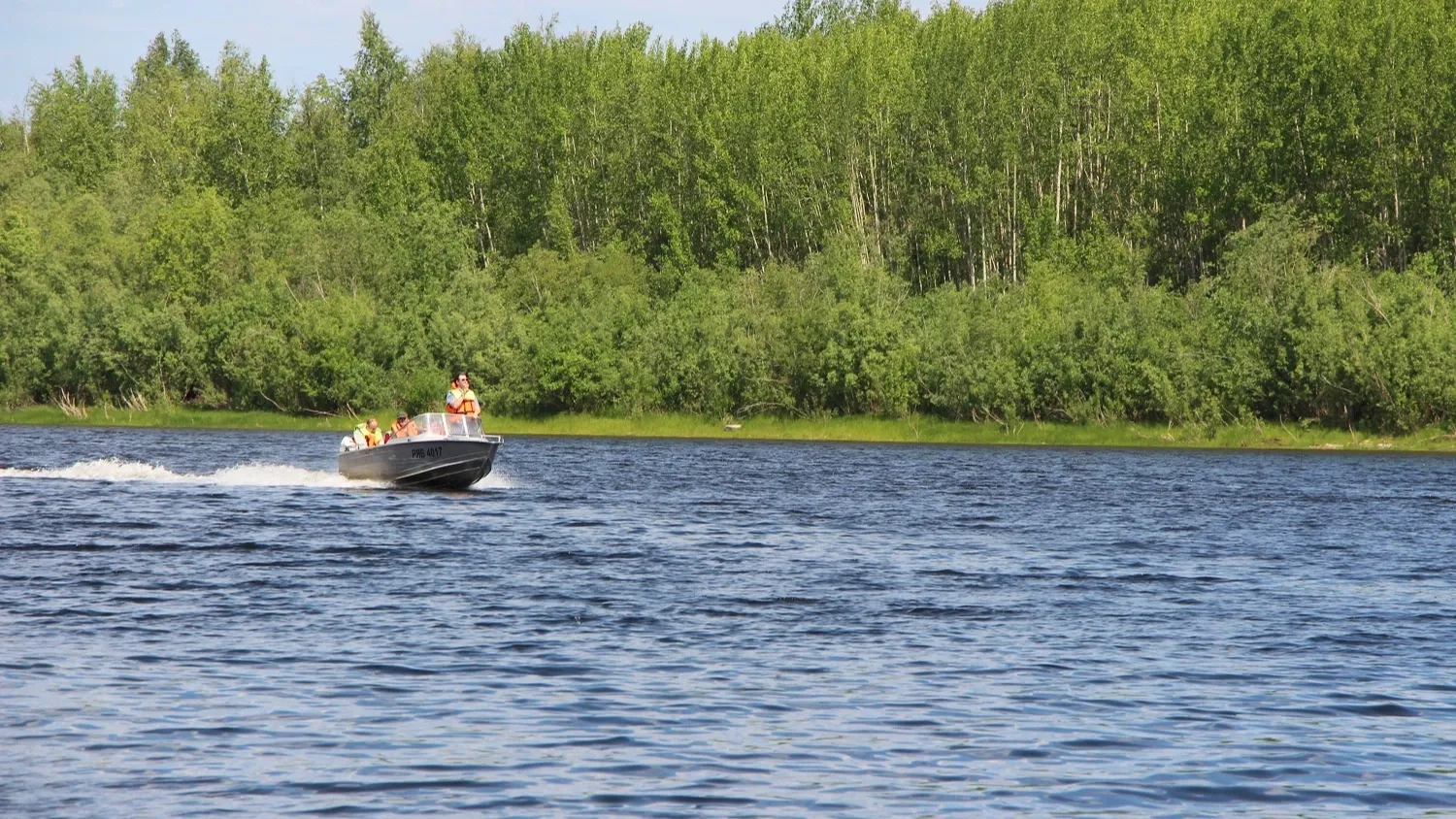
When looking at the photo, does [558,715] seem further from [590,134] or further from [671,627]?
[590,134]

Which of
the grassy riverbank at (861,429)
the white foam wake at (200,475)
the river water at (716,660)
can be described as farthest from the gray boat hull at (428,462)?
the grassy riverbank at (861,429)

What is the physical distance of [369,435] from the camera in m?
53.6

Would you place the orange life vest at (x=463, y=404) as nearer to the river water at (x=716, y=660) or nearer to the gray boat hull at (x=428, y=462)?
the gray boat hull at (x=428, y=462)

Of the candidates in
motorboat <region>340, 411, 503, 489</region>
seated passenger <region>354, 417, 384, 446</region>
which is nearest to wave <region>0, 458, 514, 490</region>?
seated passenger <region>354, 417, 384, 446</region>

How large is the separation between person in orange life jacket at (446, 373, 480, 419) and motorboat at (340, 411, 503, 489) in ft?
0.64

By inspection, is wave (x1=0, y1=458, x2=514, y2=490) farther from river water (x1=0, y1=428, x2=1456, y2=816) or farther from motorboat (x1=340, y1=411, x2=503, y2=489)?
river water (x1=0, y1=428, x2=1456, y2=816)

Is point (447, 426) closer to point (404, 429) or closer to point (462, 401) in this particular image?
point (462, 401)

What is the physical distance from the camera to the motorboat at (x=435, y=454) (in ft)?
168

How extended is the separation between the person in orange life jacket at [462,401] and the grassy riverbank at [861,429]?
49.1 m

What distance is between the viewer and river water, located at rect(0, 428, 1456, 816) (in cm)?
1670

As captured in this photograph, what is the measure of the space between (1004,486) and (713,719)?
43.2m

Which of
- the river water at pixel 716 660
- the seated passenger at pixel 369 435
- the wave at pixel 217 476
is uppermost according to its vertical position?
the seated passenger at pixel 369 435

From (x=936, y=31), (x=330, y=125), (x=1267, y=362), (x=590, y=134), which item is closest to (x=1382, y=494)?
(x=1267, y=362)

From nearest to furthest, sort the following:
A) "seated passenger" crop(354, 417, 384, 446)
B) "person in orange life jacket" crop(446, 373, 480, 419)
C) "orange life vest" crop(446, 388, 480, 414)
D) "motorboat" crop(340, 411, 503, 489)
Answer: "person in orange life jacket" crop(446, 373, 480, 419)
"orange life vest" crop(446, 388, 480, 414)
"motorboat" crop(340, 411, 503, 489)
"seated passenger" crop(354, 417, 384, 446)
